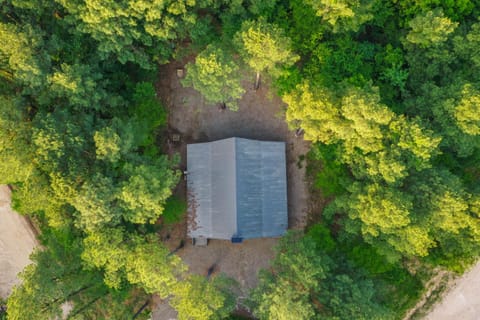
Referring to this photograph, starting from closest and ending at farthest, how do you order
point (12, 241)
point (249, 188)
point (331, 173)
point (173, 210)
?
point (249, 188) < point (331, 173) < point (173, 210) < point (12, 241)

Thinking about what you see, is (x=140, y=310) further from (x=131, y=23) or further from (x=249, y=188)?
(x=131, y=23)

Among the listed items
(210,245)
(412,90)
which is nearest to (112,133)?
(210,245)

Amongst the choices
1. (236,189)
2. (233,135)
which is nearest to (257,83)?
(233,135)

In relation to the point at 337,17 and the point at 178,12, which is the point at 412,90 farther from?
the point at 178,12

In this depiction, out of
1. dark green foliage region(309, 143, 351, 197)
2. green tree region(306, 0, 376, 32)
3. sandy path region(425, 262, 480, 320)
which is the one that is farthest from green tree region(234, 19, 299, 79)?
sandy path region(425, 262, 480, 320)

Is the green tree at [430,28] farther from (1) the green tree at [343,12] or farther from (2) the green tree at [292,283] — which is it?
(2) the green tree at [292,283]

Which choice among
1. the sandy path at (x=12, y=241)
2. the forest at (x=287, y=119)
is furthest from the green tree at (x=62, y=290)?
the sandy path at (x=12, y=241)
